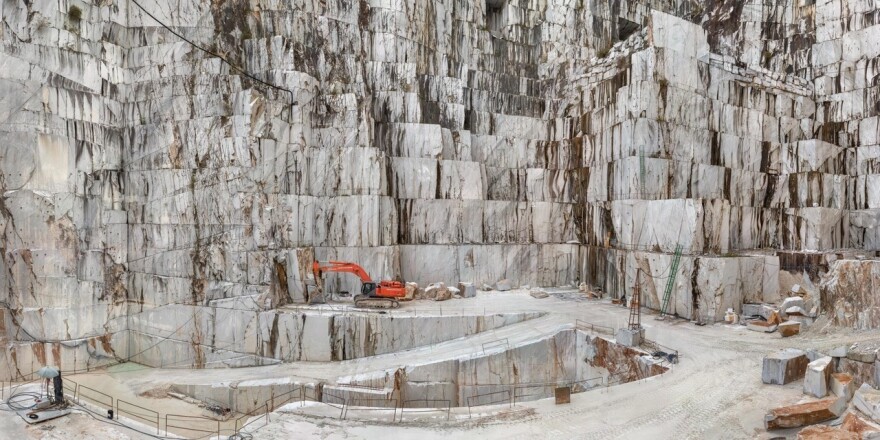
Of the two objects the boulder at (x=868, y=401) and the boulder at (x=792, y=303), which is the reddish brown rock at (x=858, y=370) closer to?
the boulder at (x=868, y=401)

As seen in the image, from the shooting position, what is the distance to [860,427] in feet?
34.8

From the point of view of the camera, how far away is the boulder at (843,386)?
12.4 m

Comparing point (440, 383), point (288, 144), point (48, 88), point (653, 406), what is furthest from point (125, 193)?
point (653, 406)

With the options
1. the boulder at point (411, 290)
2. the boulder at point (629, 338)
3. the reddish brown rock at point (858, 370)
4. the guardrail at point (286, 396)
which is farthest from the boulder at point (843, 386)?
the boulder at point (411, 290)

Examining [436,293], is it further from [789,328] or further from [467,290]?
[789,328]

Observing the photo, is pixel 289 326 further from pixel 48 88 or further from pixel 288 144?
pixel 48 88

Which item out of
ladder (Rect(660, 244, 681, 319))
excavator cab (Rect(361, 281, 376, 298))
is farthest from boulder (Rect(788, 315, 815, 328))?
excavator cab (Rect(361, 281, 376, 298))

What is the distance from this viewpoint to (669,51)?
29.1 m

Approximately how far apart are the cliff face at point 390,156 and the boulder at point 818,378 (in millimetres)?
8851

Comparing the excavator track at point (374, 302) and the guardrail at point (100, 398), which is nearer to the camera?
the guardrail at point (100, 398)

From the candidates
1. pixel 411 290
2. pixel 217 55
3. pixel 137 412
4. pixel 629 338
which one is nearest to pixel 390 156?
pixel 411 290

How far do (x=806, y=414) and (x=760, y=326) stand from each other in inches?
414

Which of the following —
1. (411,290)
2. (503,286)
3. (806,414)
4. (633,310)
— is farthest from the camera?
(503,286)

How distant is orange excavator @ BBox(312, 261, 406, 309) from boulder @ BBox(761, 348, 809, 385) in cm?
1514
